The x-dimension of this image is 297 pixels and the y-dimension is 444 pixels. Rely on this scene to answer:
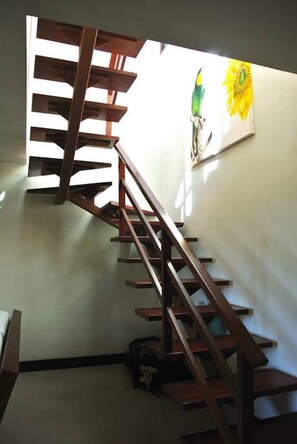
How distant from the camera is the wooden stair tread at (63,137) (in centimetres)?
249

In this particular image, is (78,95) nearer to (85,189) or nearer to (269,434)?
(85,189)

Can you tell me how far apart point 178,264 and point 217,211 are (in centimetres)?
59

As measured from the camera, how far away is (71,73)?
2.09 meters

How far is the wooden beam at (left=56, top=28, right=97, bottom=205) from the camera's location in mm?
1815

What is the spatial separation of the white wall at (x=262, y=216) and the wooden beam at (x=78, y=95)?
1.25 metres

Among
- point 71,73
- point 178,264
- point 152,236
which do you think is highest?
point 71,73

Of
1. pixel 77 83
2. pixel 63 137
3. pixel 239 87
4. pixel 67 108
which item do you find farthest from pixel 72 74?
pixel 239 87

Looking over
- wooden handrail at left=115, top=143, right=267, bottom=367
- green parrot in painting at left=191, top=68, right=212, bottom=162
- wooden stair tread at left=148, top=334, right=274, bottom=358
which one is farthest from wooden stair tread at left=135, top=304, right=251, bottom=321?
green parrot in painting at left=191, top=68, right=212, bottom=162

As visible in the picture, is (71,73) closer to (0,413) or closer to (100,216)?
(100,216)

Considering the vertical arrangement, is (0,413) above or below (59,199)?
below

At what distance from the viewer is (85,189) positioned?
3.33m

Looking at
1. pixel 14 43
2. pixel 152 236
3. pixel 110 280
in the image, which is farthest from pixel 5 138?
pixel 110 280

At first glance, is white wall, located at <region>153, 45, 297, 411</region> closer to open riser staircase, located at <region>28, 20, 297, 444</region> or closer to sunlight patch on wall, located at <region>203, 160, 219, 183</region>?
sunlight patch on wall, located at <region>203, 160, 219, 183</region>

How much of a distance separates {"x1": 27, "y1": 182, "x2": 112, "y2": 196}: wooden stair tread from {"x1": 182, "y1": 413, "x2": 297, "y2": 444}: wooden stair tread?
215cm
